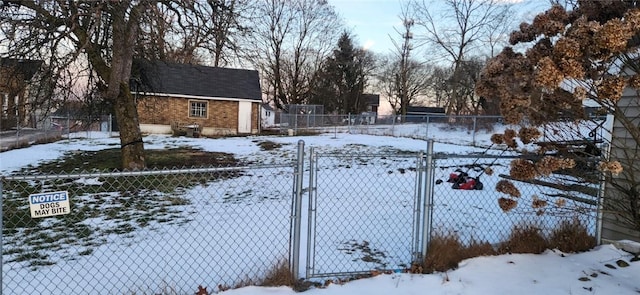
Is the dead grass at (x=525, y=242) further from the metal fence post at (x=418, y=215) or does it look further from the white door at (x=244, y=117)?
the white door at (x=244, y=117)

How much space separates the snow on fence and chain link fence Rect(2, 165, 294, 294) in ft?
0.05

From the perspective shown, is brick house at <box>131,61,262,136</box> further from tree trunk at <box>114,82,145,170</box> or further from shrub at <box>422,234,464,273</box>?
shrub at <box>422,234,464,273</box>

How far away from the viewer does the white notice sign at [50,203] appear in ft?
9.12

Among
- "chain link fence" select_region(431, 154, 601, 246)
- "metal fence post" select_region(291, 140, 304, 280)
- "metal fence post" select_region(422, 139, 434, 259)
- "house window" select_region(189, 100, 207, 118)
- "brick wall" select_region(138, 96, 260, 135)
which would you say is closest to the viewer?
"metal fence post" select_region(291, 140, 304, 280)

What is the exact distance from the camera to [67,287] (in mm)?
3938

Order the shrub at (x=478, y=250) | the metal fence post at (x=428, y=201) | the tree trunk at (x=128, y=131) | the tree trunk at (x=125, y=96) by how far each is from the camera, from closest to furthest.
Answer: the metal fence post at (x=428, y=201) → the shrub at (x=478, y=250) → the tree trunk at (x=125, y=96) → the tree trunk at (x=128, y=131)

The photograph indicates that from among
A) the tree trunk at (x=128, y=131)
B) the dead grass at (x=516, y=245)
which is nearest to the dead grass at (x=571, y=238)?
the dead grass at (x=516, y=245)

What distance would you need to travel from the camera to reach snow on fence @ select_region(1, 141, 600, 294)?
3910 millimetres

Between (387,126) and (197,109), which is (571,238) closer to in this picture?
(387,126)

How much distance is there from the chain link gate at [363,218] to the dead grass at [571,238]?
4.94ft

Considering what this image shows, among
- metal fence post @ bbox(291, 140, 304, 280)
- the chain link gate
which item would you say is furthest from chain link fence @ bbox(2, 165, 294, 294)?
the chain link gate

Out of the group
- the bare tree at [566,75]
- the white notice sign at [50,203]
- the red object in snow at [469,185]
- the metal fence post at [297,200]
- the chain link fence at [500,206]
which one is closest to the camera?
the white notice sign at [50,203]

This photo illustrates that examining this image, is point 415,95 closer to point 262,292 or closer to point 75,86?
point 75,86

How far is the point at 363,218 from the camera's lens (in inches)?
248
